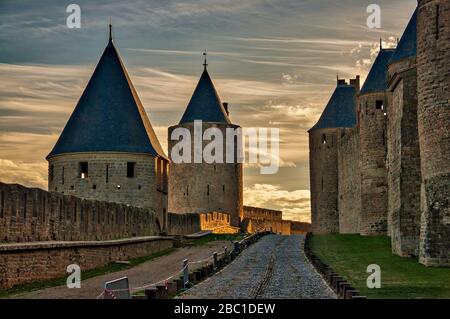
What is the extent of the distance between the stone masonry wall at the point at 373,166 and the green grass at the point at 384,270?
4.71 metres

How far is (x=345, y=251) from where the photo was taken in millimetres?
33062

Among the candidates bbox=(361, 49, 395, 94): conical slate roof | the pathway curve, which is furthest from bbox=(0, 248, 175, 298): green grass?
bbox=(361, 49, 395, 94): conical slate roof

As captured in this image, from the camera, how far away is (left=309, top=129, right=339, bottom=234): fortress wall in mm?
61469

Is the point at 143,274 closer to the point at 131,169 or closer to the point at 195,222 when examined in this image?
the point at 131,169

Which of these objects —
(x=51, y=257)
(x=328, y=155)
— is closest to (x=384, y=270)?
(x=51, y=257)

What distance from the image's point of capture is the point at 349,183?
172 feet

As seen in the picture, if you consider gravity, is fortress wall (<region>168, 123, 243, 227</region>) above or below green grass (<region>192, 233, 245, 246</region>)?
above

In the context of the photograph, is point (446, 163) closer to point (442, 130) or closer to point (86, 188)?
Result: point (442, 130)

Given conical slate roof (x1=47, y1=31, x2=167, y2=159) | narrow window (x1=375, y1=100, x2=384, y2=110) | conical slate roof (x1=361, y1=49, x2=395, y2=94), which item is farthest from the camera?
conical slate roof (x1=47, y1=31, x2=167, y2=159)

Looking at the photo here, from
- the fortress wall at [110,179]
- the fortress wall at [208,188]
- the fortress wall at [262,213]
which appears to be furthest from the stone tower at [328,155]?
the fortress wall at [262,213]

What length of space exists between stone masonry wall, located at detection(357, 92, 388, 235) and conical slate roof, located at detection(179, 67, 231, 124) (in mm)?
25805

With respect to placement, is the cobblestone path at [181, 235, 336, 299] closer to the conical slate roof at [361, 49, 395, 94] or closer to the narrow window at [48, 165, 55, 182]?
the conical slate roof at [361, 49, 395, 94]
